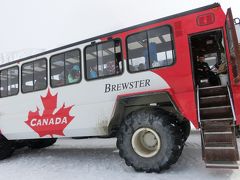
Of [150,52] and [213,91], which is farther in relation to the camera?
[150,52]

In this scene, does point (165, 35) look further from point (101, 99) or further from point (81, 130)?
point (81, 130)

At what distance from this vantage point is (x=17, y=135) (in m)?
7.42

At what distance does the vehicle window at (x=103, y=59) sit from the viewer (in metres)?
5.86

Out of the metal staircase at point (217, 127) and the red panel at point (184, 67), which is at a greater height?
the red panel at point (184, 67)

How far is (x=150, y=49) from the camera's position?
5.48 metres

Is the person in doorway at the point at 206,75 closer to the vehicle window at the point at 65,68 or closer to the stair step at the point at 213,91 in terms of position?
the stair step at the point at 213,91

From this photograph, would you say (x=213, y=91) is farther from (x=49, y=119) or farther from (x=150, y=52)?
(x=49, y=119)

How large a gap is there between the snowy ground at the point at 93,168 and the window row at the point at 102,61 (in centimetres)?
205

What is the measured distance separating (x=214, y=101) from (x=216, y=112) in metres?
0.25

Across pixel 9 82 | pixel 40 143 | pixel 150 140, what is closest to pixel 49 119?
pixel 9 82

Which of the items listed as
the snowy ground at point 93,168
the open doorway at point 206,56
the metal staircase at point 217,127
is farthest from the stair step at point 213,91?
the snowy ground at point 93,168

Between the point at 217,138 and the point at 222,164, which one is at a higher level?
the point at 217,138

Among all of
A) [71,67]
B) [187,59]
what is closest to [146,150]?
[187,59]

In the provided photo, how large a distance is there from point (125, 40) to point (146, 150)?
246cm
